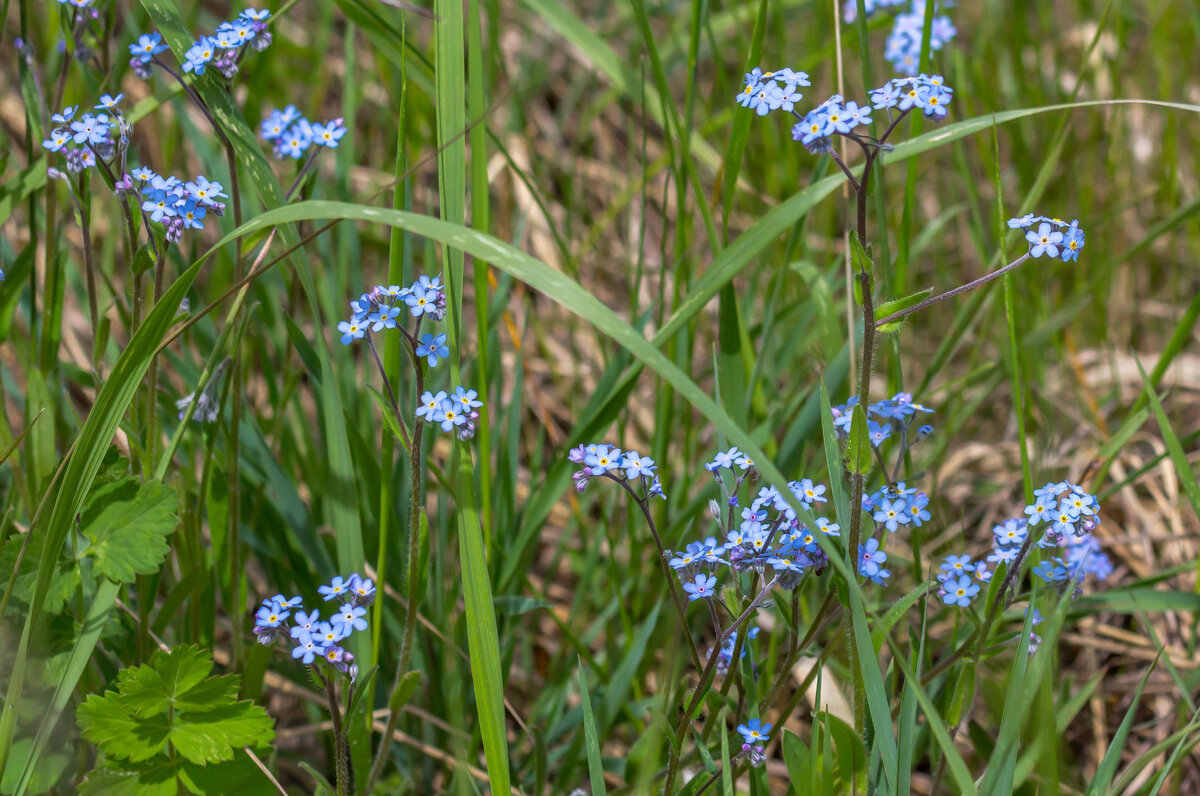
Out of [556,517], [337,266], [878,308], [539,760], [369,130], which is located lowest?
[539,760]

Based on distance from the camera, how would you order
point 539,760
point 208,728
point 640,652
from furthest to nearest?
1. point 640,652
2. point 539,760
3. point 208,728

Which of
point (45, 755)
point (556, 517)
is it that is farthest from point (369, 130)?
point (45, 755)

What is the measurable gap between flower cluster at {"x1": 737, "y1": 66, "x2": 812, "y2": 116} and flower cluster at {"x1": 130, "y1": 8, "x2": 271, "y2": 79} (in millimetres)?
959

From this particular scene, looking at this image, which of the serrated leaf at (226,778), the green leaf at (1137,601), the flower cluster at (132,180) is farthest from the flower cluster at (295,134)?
the green leaf at (1137,601)

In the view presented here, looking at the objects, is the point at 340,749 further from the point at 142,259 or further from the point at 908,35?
the point at 908,35

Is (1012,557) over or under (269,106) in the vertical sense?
under

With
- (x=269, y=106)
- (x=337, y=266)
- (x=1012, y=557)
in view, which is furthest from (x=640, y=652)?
(x=269, y=106)

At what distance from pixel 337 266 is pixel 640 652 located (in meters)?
1.80

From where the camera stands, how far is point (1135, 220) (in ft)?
14.1

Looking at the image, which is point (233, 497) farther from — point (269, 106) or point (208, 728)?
point (269, 106)

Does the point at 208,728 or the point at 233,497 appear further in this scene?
the point at 233,497

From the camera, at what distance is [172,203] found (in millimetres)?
1845

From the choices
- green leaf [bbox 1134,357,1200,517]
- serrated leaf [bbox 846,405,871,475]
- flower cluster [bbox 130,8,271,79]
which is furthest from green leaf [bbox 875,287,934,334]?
flower cluster [bbox 130,8,271,79]

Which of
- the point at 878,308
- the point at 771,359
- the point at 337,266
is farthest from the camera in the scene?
the point at 337,266
